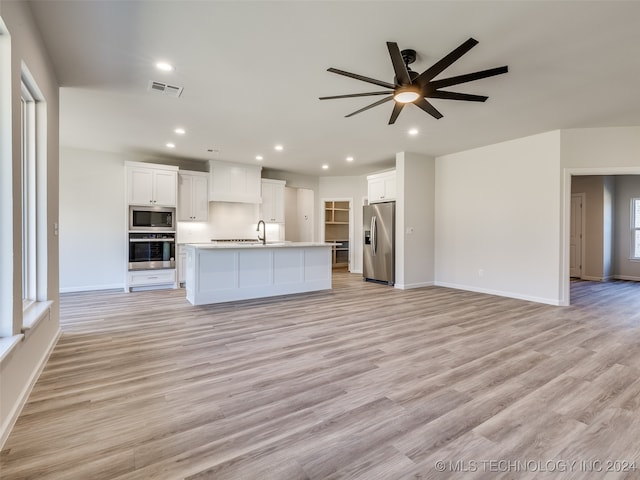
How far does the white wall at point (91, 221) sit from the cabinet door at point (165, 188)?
0.73 metres

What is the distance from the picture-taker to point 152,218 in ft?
19.8

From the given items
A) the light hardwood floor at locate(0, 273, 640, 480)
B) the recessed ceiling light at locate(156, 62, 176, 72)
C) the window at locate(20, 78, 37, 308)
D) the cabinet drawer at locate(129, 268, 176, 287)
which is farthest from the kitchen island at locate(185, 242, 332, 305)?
the recessed ceiling light at locate(156, 62, 176, 72)

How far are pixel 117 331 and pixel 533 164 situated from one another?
632 cm

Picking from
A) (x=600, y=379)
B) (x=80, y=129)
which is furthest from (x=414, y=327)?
(x=80, y=129)

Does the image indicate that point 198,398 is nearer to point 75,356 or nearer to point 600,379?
point 75,356

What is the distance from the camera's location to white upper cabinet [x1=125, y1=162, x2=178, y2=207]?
5.84 m

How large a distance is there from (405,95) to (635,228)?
816cm

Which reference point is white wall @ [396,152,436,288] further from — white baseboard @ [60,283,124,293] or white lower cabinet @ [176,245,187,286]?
white baseboard @ [60,283,124,293]

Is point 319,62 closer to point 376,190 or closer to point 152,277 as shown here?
point 376,190

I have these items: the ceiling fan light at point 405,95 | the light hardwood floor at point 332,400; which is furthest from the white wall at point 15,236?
the ceiling fan light at point 405,95

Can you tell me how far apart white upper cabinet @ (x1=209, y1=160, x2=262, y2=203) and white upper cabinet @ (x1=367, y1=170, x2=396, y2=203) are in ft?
8.54

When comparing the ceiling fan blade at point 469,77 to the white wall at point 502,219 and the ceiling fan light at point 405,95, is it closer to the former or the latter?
the ceiling fan light at point 405,95

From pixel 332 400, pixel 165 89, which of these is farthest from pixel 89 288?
pixel 332 400

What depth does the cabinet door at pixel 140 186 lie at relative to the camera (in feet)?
19.1
